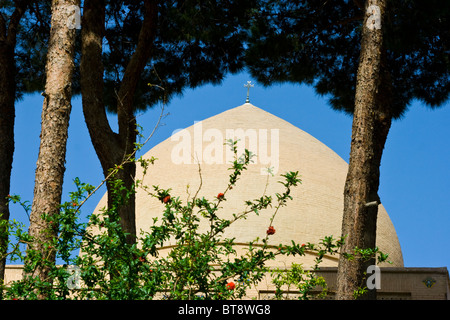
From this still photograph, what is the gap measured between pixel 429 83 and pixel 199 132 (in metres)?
5.61

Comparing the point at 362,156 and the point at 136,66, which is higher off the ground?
the point at 136,66

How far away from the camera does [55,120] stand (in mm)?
5012

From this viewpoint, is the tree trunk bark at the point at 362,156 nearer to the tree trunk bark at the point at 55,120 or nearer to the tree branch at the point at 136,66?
the tree trunk bark at the point at 55,120

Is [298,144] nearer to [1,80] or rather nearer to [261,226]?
[261,226]

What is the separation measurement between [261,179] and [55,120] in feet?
24.5

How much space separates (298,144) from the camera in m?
13.6

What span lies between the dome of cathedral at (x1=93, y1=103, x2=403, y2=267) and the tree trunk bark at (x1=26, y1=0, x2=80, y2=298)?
578 cm

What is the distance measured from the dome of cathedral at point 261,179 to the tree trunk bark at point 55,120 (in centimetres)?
578

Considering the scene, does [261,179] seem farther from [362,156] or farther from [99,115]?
[362,156]

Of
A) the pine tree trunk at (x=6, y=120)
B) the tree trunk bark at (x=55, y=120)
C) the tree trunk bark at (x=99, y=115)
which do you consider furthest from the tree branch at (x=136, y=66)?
the tree trunk bark at (x=55, y=120)

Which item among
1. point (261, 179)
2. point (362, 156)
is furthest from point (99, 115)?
point (261, 179)

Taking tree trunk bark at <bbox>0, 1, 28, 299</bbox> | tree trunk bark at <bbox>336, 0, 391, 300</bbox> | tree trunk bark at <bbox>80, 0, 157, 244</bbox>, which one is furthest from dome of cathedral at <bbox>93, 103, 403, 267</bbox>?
tree trunk bark at <bbox>336, 0, 391, 300</bbox>

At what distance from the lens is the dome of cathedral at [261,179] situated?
11578 millimetres

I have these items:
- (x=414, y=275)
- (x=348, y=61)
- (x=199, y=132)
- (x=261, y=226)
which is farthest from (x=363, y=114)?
Answer: (x=199, y=132)
